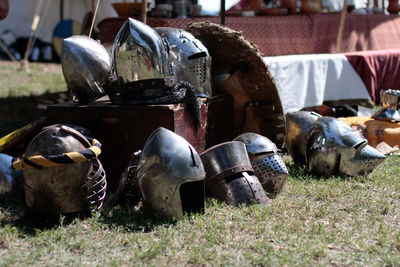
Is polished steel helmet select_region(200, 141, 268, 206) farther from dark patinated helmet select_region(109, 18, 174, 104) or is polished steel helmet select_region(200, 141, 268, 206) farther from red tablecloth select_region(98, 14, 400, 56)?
red tablecloth select_region(98, 14, 400, 56)

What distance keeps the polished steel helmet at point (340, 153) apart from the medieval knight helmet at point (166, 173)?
1.16m

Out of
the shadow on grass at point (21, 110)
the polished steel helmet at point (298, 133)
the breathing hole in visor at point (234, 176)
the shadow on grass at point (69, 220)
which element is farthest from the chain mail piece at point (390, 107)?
the shadow on grass at point (21, 110)

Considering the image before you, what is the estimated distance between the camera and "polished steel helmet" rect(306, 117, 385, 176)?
129 inches

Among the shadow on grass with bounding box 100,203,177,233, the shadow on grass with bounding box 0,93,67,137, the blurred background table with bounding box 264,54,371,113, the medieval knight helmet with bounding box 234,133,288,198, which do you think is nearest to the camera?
the shadow on grass with bounding box 100,203,177,233

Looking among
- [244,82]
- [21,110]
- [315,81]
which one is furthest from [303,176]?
[21,110]

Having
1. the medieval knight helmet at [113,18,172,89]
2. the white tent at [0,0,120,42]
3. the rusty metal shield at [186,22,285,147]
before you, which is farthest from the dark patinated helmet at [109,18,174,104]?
the white tent at [0,0,120,42]

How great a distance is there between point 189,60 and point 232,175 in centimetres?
104

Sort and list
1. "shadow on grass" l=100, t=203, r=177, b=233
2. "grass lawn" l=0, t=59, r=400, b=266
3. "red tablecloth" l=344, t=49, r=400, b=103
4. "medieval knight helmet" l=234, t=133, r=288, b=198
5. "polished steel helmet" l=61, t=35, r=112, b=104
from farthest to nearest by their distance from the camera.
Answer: "red tablecloth" l=344, t=49, r=400, b=103
"polished steel helmet" l=61, t=35, r=112, b=104
"medieval knight helmet" l=234, t=133, r=288, b=198
"shadow on grass" l=100, t=203, r=177, b=233
"grass lawn" l=0, t=59, r=400, b=266

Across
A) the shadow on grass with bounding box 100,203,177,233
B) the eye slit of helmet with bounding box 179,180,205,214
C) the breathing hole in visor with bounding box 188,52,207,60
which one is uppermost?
the breathing hole in visor with bounding box 188,52,207,60

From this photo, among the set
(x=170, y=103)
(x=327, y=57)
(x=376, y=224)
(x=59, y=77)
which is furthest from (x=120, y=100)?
(x=59, y=77)

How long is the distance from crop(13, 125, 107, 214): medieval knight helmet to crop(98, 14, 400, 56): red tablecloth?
2612 mm

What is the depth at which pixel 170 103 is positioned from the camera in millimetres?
3049

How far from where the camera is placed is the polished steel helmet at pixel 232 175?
277 cm

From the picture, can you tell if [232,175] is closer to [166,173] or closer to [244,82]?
[166,173]
